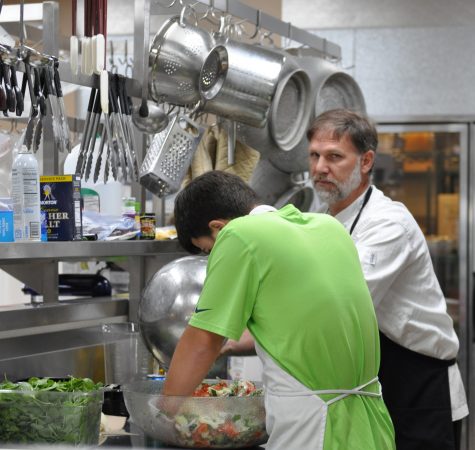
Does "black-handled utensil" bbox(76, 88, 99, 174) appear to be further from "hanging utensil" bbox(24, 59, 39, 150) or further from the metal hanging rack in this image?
the metal hanging rack

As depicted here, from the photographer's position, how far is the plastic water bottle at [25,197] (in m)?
2.09

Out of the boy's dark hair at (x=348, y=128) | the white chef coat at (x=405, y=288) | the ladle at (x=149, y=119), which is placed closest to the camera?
the white chef coat at (x=405, y=288)

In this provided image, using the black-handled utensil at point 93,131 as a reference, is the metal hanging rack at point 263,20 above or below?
above

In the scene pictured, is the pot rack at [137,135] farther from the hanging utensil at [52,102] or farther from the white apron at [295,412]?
the white apron at [295,412]

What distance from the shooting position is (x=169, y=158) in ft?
8.96

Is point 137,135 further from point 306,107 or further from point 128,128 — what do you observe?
A: point 306,107

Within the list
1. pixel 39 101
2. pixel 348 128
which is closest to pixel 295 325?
pixel 39 101

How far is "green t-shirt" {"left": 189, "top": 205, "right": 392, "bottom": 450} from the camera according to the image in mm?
1799

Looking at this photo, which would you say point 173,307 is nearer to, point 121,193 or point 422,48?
point 121,193

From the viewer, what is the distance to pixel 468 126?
15.0ft

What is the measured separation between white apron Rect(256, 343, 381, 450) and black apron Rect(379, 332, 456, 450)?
0.79 metres

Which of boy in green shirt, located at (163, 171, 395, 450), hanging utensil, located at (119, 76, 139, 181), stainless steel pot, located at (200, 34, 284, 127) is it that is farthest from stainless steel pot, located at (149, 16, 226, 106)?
boy in green shirt, located at (163, 171, 395, 450)

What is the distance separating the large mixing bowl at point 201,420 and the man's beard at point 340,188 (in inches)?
37.6

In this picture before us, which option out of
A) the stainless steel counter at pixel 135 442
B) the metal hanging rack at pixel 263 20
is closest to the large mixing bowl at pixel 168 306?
the stainless steel counter at pixel 135 442
